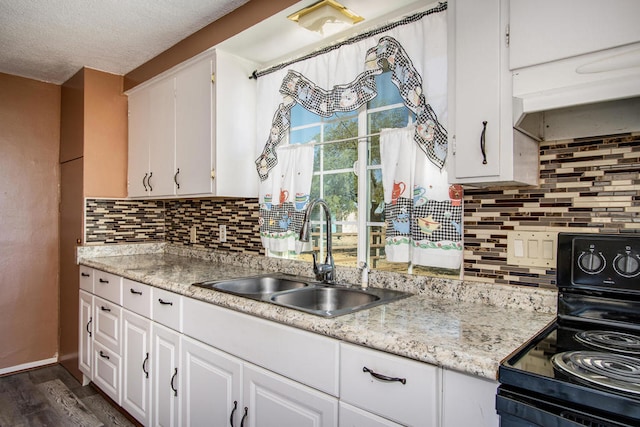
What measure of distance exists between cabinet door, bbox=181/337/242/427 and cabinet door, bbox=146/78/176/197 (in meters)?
1.24

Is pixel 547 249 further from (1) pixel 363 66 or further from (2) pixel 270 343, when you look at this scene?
(1) pixel 363 66

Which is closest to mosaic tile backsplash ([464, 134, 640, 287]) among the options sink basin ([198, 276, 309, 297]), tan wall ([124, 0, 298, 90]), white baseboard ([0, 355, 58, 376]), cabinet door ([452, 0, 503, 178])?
cabinet door ([452, 0, 503, 178])

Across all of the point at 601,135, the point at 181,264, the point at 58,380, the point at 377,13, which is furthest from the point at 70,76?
the point at 601,135

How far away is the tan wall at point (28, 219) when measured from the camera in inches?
124

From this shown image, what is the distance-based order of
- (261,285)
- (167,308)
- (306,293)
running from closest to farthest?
(306,293) < (167,308) < (261,285)

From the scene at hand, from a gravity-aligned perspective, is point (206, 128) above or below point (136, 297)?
above

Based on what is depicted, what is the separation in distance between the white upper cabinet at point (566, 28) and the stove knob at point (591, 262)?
593 millimetres

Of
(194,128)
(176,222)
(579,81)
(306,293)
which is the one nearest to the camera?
(579,81)

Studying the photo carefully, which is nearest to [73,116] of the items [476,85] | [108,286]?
[108,286]

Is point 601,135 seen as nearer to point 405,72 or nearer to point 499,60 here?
point 499,60

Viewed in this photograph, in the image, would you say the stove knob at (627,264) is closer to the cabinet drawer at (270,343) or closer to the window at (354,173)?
the window at (354,173)

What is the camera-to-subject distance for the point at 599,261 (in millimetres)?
1238

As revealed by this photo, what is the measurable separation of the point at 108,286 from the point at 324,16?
2048mm

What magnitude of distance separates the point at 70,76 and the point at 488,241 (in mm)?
3306
